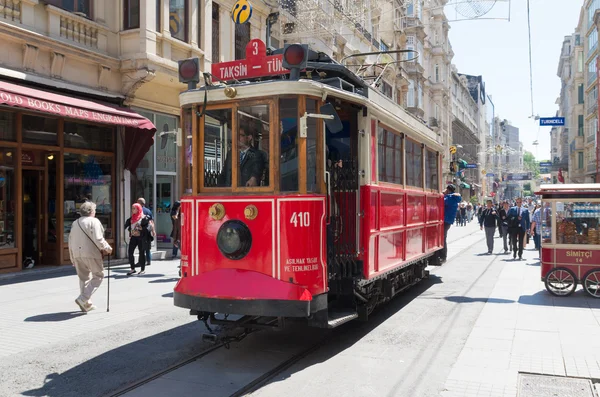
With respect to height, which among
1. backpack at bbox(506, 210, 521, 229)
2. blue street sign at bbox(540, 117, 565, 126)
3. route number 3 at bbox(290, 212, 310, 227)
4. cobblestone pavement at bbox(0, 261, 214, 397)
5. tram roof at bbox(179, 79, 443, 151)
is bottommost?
cobblestone pavement at bbox(0, 261, 214, 397)

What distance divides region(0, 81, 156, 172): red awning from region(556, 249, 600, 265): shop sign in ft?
31.4

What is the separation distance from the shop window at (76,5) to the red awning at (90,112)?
216cm

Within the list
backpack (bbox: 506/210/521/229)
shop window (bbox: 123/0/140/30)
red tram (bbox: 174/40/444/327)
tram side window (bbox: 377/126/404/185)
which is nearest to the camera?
red tram (bbox: 174/40/444/327)

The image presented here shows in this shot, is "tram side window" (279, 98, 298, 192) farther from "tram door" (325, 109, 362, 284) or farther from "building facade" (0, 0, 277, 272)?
"building facade" (0, 0, 277, 272)

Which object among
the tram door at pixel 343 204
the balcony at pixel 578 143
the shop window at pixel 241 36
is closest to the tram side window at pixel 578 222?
the tram door at pixel 343 204

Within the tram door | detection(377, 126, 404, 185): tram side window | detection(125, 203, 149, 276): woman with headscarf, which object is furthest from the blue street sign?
the tram door

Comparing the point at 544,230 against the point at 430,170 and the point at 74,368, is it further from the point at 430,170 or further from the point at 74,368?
the point at 74,368

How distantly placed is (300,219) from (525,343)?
3.20m

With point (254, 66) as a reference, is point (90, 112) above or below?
above

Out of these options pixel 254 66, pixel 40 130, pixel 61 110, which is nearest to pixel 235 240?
pixel 254 66

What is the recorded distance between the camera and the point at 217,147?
627 centimetres

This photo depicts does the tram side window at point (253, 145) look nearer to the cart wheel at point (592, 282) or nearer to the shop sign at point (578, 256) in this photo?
the shop sign at point (578, 256)

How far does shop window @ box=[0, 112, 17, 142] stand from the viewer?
11891 mm

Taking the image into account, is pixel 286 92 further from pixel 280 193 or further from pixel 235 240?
pixel 235 240
